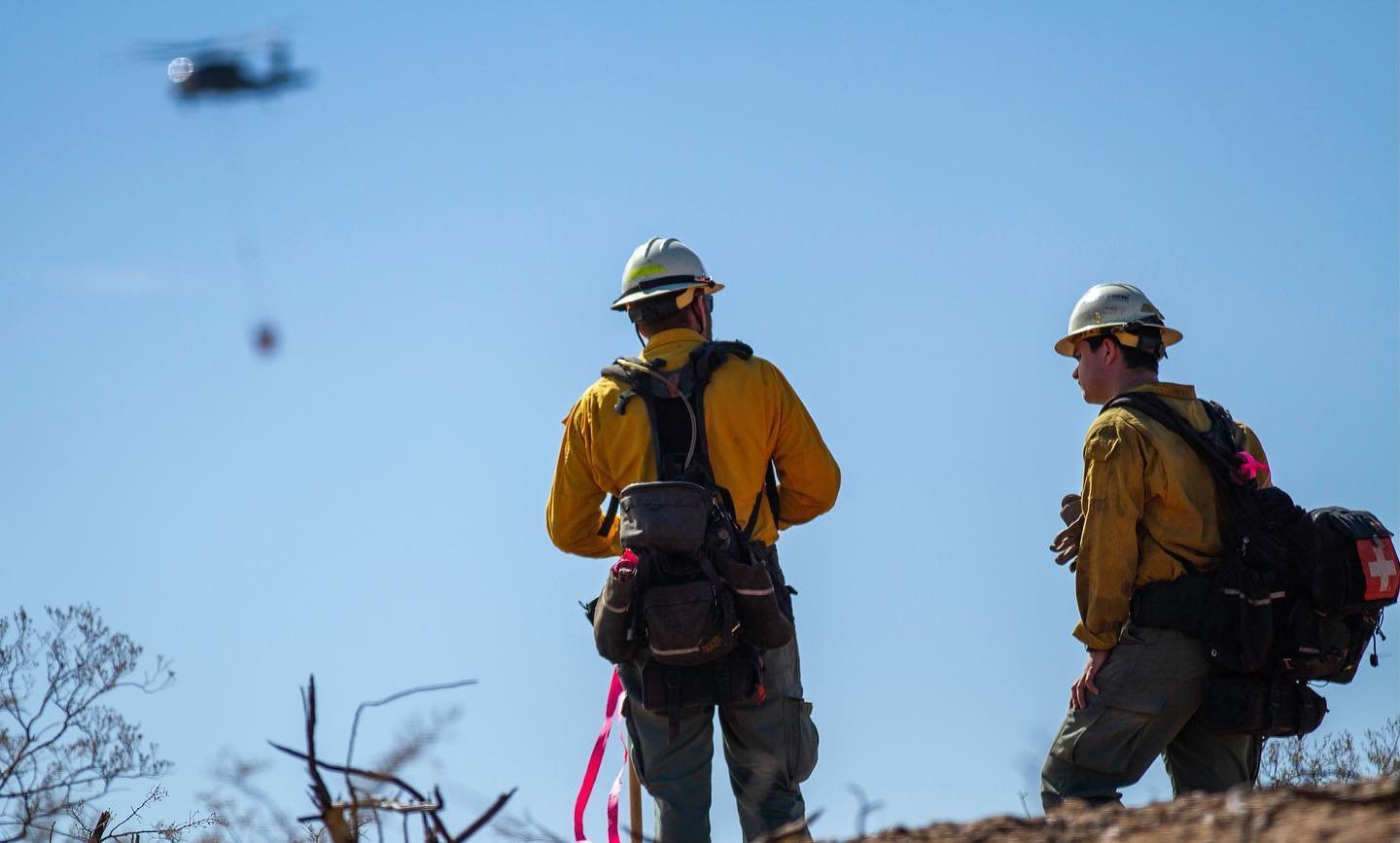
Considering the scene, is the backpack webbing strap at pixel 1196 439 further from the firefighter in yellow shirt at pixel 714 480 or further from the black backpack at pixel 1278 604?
the firefighter in yellow shirt at pixel 714 480

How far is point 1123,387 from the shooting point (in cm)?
717

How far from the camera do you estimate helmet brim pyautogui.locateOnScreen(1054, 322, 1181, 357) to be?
7.16 meters

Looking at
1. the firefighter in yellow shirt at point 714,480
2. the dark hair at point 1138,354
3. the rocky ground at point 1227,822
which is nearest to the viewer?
the rocky ground at point 1227,822

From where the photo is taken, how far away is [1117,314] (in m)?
7.14

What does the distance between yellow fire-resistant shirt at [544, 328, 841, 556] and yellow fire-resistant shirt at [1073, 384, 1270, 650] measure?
99 centimetres

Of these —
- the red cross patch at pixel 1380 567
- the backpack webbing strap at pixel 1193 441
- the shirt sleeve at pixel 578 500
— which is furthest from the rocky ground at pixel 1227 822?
the shirt sleeve at pixel 578 500

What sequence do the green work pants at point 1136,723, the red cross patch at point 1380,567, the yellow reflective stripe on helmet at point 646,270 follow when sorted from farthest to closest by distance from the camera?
the yellow reflective stripe on helmet at point 646,270 → the green work pants at point 1136,723 → the red cross patch at point 1380,567

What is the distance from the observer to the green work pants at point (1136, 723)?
6.66 m

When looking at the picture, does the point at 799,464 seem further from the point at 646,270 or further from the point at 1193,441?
the point at 1193,441

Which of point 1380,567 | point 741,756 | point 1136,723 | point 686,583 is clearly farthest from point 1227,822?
point 741,756

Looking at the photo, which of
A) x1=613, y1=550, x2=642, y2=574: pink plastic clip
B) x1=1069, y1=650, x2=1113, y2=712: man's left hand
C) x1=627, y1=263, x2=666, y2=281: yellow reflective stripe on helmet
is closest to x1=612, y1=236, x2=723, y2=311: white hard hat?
x1=627, y1=263, x2=666, y2=281: yellow reflective stripe on helmet

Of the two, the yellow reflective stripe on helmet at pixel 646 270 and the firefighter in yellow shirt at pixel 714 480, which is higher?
the yellow reflective stripe on helmet at pixel 646 270

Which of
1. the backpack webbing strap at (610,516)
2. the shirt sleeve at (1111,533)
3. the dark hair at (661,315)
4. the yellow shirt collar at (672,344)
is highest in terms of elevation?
the dark hair at (661,315)

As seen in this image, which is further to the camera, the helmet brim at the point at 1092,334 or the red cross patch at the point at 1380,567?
the helmet brim at the point at 1092,334
